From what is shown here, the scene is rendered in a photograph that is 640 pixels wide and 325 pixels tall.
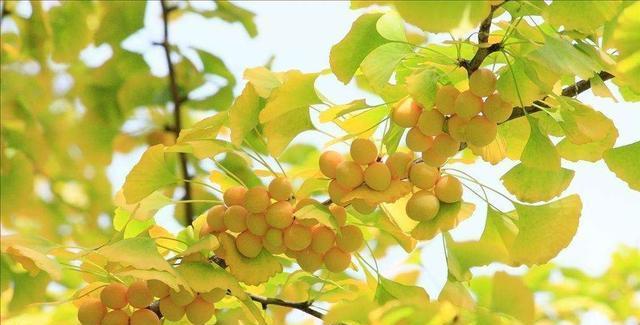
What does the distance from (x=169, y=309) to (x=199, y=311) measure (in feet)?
0.07

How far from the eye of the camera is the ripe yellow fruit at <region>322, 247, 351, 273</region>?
2.42 feet

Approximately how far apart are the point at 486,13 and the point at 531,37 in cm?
11

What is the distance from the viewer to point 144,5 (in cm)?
147

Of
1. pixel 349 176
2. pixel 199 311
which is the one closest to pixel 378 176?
pixel 349 176

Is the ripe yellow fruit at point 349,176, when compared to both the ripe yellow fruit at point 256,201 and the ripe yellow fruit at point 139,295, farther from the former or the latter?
the ripe yellow fruit at point 139,295

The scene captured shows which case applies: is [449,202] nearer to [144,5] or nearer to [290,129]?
[290,129]

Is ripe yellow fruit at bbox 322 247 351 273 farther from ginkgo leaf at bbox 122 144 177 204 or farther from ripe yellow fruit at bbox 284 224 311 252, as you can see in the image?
ginkgo leaf at bbox 122 144 177 204

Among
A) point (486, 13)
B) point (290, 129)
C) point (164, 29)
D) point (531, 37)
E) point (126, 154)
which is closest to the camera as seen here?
point (486, 13)

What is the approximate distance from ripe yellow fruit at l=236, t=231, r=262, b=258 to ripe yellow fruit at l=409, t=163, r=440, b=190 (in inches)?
4.8

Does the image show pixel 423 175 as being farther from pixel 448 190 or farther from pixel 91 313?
pixel 91 313

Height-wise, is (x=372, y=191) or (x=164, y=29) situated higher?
(x=372, y=191)

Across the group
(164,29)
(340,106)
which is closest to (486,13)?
(340,106)

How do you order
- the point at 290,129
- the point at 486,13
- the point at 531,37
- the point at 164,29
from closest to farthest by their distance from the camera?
the point at 486,13
the point at 531,37
the point at 290,129
the point at 164,29

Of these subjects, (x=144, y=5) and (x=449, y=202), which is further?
(x=144, y=5)
